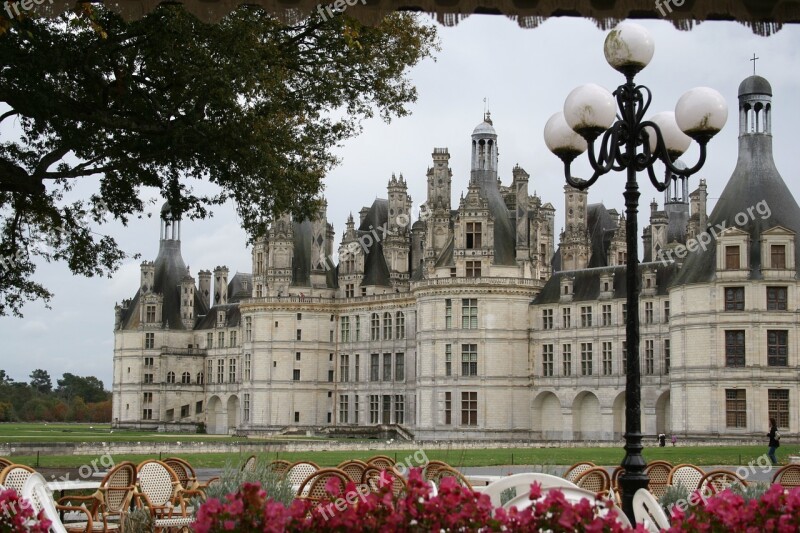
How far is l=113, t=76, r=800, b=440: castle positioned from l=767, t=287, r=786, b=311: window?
56mm

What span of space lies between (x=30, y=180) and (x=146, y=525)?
8.67 meters

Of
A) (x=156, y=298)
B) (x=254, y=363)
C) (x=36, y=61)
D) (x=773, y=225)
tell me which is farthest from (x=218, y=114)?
(x=156, y=298)

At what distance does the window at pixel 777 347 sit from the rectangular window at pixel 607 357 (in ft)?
34.2

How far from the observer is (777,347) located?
4716 cm

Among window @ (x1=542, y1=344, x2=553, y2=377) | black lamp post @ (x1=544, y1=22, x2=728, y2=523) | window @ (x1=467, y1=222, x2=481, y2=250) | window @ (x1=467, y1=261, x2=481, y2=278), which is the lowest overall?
window @ (x1=542, y1=344, x2=553, y2=377)

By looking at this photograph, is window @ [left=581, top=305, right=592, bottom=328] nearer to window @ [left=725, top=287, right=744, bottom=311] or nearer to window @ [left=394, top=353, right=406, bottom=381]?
window @ [left=725, top=287, right=744, bottom=311]

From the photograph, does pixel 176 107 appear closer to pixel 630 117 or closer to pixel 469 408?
pixel 630 117

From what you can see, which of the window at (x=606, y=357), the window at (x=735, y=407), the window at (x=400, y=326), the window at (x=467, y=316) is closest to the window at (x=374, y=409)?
the window at (x=400, y=326)

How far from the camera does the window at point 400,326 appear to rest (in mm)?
65000

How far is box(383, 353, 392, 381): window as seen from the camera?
216 ft

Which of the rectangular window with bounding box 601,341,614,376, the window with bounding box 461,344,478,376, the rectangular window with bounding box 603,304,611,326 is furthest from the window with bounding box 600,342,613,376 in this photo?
the window with bounding box 461,344,478,376

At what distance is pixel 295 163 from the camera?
20047mm

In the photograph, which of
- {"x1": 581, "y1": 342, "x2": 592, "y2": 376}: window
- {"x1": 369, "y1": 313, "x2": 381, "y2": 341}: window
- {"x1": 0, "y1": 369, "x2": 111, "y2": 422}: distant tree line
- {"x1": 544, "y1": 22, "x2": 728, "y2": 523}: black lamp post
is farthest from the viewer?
{"x1": 0, "y1": 369, "x2": 111, "y2": 422}: distant tree line

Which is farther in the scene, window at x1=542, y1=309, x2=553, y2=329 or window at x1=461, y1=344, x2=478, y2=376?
window at x1=542, y1=309, x2=553, y2=329
